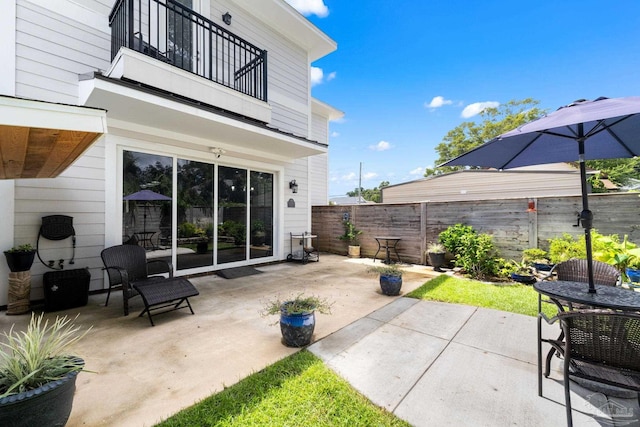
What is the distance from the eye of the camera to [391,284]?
4.65 m

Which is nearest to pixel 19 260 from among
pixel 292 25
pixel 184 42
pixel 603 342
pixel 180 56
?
pixel 180 56

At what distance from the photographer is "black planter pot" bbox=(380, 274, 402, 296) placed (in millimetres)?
4648

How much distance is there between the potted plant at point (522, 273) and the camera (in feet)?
17.9

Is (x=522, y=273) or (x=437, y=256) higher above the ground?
(x=437, y=256)

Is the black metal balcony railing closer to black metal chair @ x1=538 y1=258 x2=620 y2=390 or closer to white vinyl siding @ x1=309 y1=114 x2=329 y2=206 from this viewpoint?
white vinyl siding @ x1=309 y1=114 x2=329 y2=206

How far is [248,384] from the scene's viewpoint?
7.25 feet

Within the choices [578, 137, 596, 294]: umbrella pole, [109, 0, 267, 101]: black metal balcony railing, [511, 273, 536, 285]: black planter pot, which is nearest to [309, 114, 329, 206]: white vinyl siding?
[109, 0, 267, 101]: black metal balcony railing

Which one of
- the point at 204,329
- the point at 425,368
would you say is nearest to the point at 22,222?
the point at 204,329

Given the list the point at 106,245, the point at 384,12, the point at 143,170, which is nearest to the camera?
the point at 106,245

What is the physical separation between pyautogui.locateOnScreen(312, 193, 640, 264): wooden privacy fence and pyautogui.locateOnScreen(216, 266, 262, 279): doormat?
3.67 m

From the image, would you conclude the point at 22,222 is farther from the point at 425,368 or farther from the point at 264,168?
the point at 425,368

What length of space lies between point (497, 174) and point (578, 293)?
46.8ft

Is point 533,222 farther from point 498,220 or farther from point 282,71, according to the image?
point 282,71

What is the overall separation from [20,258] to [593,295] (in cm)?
658
